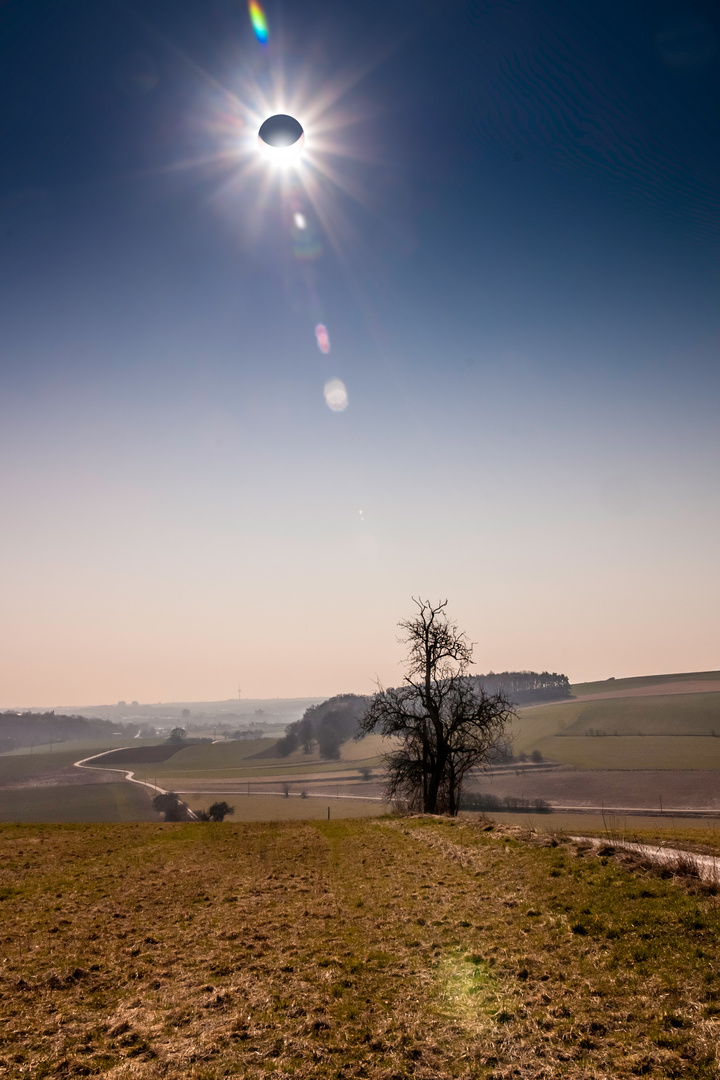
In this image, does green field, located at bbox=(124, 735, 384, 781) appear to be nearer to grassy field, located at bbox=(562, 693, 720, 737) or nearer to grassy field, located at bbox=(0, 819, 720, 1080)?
grassy field, located at bbox=(562, 693, 720, 737)

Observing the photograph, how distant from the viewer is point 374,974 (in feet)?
30.8

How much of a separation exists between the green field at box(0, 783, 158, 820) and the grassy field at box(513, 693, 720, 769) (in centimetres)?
8722

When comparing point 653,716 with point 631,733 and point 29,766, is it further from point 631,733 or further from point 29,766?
point 29,766

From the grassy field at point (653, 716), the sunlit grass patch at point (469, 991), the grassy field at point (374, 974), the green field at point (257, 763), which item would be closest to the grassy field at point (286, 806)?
the green field at point (257, 763)

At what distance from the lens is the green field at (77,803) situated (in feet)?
295

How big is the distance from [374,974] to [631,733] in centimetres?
14722

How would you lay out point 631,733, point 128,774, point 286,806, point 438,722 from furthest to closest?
point 128,774
point 631,733
point 286,806
point 438,722

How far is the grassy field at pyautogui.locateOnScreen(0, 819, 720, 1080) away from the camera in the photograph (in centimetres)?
676

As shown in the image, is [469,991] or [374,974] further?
[374,974]

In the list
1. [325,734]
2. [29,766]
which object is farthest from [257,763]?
[29,766]

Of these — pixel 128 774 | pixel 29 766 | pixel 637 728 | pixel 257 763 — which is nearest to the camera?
pixel 637 728

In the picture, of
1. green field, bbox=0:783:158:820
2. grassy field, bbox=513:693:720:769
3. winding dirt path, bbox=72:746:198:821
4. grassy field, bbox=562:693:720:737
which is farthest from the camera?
grassy field, bbox=562:693:720:737

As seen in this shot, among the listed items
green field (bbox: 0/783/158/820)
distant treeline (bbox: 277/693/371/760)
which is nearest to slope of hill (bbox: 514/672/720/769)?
distant treeline (bbox: 277/693/371/760)

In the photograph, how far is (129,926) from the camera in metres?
12.8
